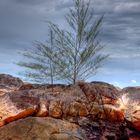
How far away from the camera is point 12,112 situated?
9.72 m

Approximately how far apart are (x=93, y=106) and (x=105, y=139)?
2.91 ft

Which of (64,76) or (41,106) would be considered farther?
(64,76)

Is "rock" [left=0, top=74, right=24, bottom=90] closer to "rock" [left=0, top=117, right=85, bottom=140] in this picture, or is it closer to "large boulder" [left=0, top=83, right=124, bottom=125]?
"large boulder" [left=0, top=83, right=124, bottom=125]

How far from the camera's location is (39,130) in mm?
9156

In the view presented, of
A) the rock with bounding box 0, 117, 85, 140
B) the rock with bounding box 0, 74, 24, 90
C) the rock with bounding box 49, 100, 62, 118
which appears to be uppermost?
the rock with bounding box 0, 74, 24, 90

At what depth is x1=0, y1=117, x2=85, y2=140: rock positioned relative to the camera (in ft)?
29.7

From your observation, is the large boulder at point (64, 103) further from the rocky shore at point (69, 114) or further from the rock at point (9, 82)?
the rock at point (9, 82)

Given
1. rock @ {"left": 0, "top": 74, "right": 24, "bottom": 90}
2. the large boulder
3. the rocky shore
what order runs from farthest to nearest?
Answer: rock @ {"left": 0, "top": 74, "right": 24, "bottom": 90}
the large boulder
the rocky shore

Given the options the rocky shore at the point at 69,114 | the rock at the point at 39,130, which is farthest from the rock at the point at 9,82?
the rock at the point at 39,130

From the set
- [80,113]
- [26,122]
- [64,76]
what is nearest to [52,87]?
[80,113]

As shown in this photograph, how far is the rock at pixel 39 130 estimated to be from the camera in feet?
29.7

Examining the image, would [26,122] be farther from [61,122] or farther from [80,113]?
[80,113]


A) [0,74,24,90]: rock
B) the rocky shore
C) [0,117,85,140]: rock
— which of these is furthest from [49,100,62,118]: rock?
[0,74,24,90]: rock

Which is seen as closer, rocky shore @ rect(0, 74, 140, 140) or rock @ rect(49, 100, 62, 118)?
rocky shore @ rect(0, 74, 140, 140)
